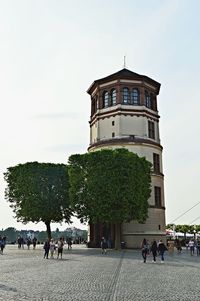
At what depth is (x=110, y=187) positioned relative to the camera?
4838 centimetres

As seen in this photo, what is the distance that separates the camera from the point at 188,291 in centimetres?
1530

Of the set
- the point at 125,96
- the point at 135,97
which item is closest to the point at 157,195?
the point at 135,97

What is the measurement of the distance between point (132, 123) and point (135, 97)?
4.43 metres

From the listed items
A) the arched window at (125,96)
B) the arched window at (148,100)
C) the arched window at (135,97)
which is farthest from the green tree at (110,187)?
the arched window at (148,100)

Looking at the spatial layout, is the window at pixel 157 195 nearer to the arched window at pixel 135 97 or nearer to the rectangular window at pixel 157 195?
the rectangular window at pixel 157 195

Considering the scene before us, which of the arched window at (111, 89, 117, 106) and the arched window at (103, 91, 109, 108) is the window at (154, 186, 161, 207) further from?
the arched window at (103, 91, 109, 108)

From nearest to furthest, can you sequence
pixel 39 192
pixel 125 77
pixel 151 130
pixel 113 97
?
pixel 39 192 < pixel 125 77 < pixel 113 97 < pixel 151 130

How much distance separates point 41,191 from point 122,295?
1712 inches

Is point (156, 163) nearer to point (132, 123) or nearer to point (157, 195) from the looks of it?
point (157, 195)

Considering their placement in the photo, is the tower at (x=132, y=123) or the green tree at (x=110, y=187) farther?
the tower at (x=132, y=123)

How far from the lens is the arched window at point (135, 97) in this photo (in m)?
63.5

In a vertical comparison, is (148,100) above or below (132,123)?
above

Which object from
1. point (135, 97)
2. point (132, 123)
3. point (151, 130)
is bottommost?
point (151, 130)

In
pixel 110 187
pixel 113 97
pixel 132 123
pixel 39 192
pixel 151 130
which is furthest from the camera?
pixel 151 130
